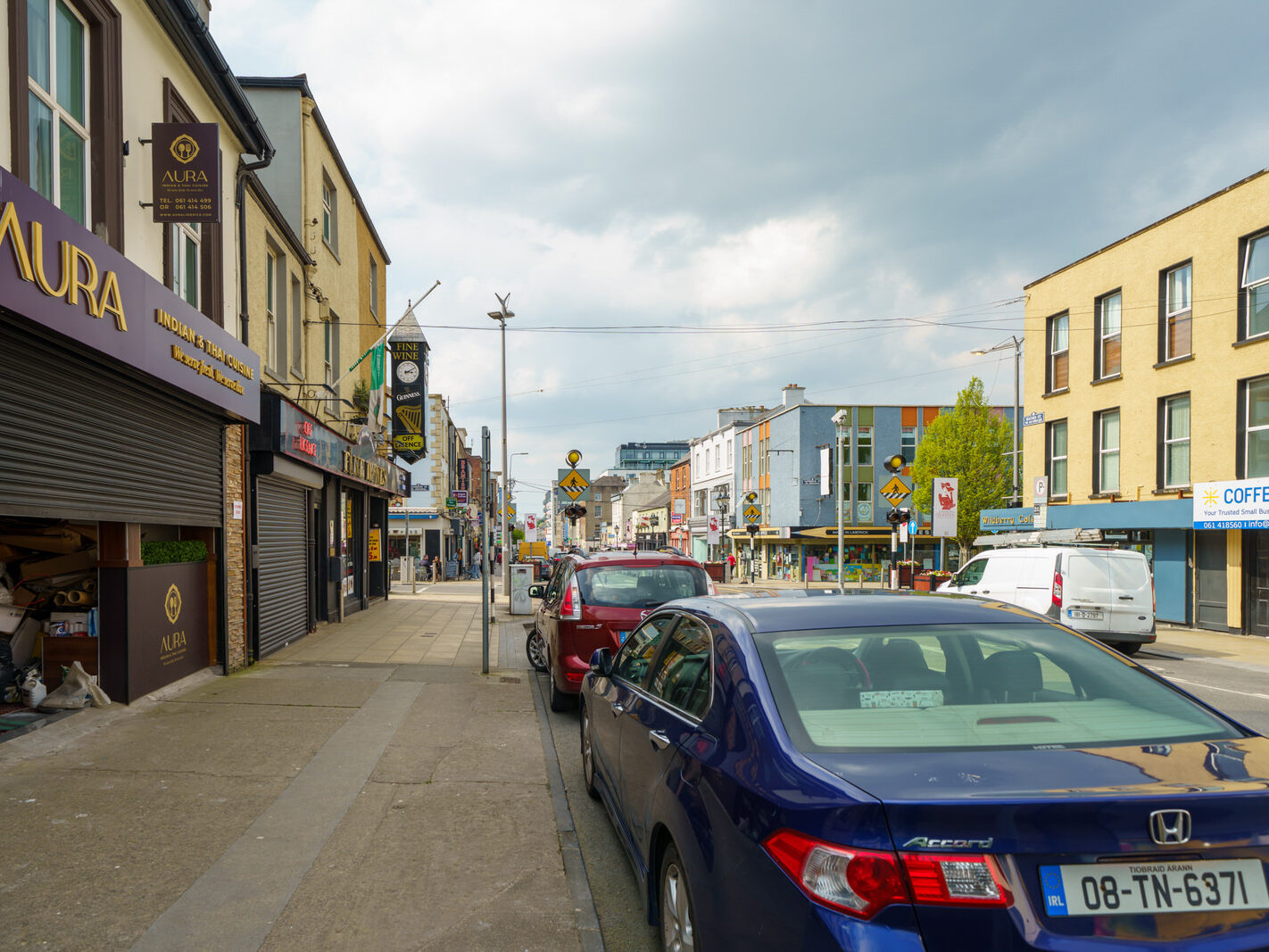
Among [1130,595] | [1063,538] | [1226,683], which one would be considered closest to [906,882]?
[1226,683]

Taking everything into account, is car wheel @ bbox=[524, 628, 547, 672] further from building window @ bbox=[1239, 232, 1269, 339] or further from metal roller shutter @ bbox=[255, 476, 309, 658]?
building window @ bbox=[1239, 232, 1269, 339]

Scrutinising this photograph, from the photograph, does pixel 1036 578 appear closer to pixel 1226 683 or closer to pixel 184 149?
pixel 1226 683

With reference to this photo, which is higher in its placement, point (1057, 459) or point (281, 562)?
point (1057, 459)

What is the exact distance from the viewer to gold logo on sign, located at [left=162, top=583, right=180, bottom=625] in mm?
9258

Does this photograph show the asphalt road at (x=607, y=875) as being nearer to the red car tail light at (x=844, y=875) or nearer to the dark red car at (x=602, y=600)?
the dark red car at (x=602, y=600)

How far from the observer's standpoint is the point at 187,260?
33.8 feet

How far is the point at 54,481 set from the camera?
22.5 feet

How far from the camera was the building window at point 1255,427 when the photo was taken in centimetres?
1767

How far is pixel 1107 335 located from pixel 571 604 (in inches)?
759

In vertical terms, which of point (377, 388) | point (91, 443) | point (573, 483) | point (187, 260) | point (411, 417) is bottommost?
→ point (573, 483)

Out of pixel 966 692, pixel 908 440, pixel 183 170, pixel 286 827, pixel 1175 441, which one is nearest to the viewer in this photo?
pixel 966 692

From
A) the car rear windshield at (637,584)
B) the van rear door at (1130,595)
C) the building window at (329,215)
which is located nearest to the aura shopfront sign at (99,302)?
the car rear windshield at (637,584)

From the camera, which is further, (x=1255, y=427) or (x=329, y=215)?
(x=329, y=215)

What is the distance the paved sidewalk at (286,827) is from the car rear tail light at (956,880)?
2177 millimetres
